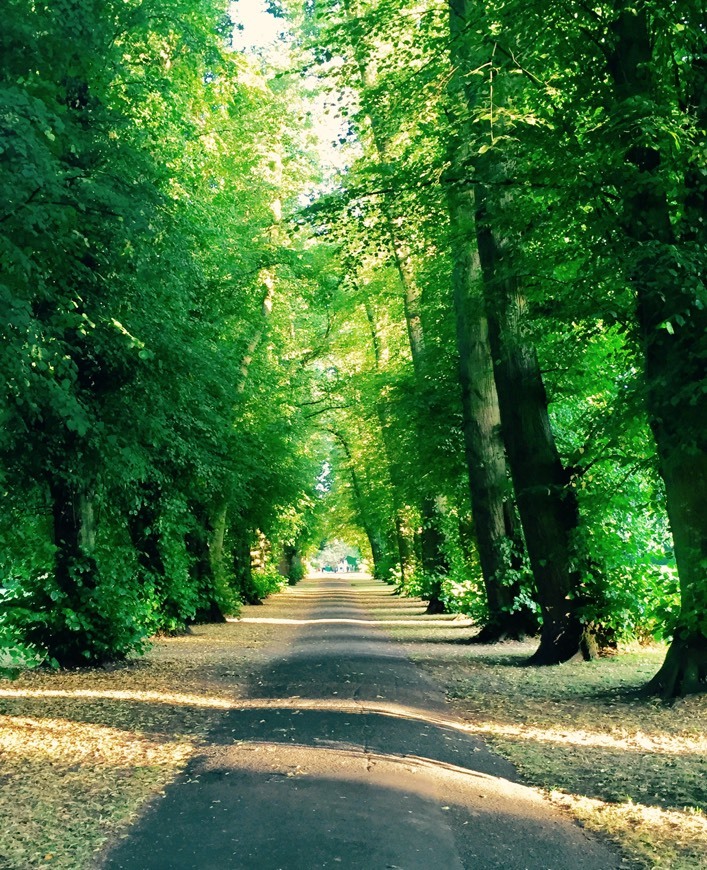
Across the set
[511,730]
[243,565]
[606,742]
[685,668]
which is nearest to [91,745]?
[511,730]

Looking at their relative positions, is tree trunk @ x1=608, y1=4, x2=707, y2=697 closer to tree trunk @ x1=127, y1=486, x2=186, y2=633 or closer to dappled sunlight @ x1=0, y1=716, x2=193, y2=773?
dappled sunlight @ x1=0, y1=716, x2=193, y2=773

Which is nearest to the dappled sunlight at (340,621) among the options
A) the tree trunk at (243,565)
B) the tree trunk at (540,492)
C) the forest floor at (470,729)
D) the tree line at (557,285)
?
the tree trunk at (243,565)

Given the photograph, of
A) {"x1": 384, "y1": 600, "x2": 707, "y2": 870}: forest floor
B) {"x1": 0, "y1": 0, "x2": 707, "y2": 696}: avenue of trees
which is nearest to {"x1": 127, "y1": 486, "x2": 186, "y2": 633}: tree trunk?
{"x1": 0, "y1": 0, "x2": 707, "y2": 696}: avenue of trees

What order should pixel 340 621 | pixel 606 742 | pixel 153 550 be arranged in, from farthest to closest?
pixel 340 621
pixel 153 550
pixel 606 742

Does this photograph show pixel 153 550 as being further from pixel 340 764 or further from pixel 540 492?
pixel 340 764

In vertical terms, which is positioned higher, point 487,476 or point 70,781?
point 487,476

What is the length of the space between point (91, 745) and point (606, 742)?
469 cm

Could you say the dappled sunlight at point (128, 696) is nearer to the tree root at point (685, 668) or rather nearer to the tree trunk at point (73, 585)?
the tree trunk at point (73, 585)

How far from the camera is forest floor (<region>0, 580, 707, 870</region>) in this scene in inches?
227

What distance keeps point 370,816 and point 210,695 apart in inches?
261

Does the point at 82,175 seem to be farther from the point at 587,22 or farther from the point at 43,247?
the point at 587,22

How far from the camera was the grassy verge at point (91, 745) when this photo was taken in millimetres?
5812

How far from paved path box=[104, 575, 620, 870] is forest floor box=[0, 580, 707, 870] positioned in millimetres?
292

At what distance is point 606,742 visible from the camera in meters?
8.36
